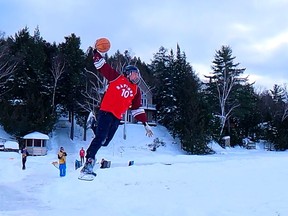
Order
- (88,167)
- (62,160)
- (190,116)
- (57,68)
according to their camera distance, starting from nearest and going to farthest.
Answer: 1. (88,167)
2. (62,160)
3. (57,68)
4. (190,116)

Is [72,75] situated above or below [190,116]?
above

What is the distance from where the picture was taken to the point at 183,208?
16031 mm

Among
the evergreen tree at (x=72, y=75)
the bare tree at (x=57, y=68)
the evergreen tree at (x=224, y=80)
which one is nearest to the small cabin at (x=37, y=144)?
the bare tree at (x=57, y=68)

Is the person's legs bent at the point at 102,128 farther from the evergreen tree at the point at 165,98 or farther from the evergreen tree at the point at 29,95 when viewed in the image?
the evergreen tree at the point at 165,98

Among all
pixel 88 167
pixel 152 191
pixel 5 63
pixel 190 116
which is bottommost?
pixel 152 191

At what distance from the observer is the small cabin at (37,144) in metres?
42.9

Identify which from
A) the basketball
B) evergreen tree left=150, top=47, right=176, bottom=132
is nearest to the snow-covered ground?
the basketball

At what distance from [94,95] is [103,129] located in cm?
4050

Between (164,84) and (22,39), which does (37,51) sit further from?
(164,84)

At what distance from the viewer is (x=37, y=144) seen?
4328 cm

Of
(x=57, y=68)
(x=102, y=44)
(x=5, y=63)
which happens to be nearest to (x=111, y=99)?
(x=102, y=44)

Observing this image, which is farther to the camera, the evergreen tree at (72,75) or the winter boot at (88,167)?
the evergreen tree at (72,75)

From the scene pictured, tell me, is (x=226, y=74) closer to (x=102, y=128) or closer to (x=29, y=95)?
(x=29, y=95)

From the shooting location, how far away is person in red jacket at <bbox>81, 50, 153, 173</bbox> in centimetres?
524
